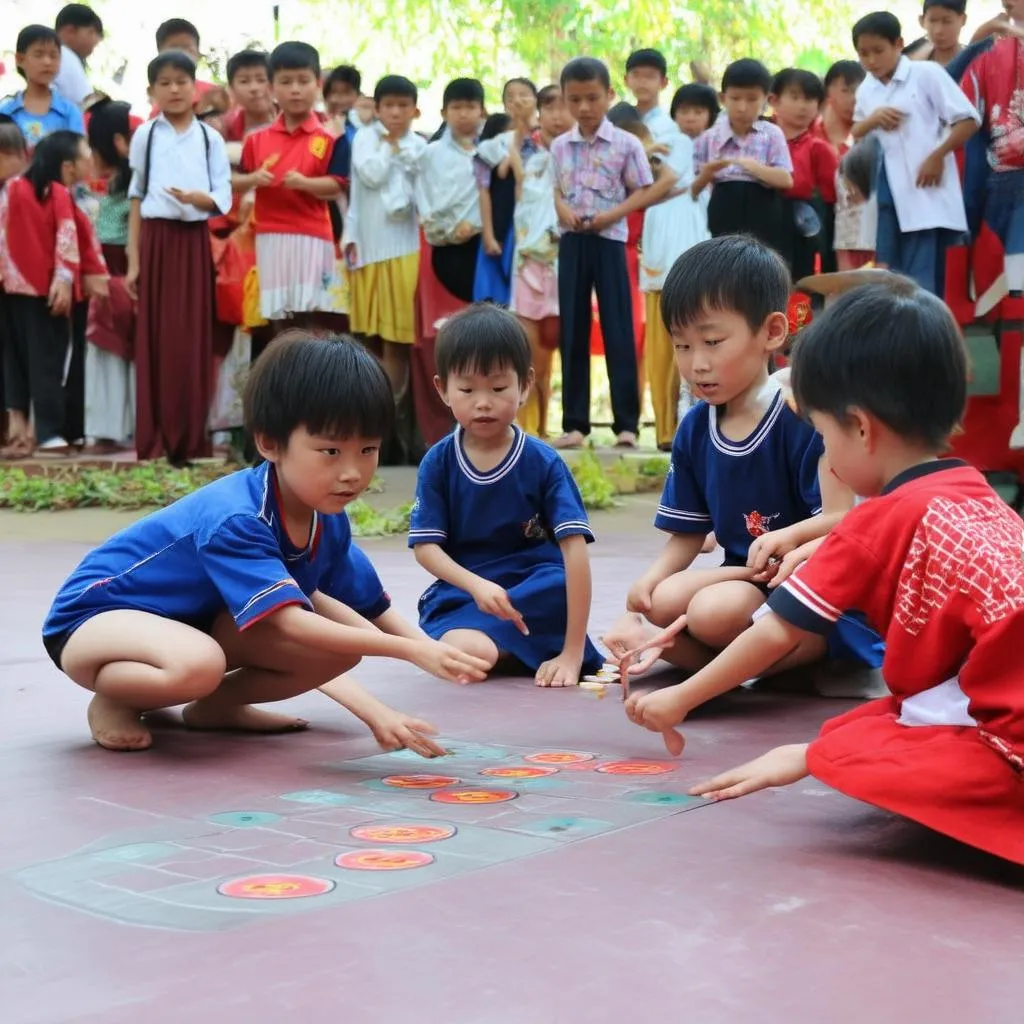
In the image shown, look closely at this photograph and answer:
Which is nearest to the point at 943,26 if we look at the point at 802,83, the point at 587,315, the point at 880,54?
the point at 880,54

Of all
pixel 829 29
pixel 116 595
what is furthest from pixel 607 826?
pixel 829 29

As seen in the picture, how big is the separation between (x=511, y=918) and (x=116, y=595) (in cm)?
120

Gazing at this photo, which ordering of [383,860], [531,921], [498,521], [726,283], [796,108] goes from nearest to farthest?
[531,921] → [383,860] → [726,283] → [498,521] → [796,108]

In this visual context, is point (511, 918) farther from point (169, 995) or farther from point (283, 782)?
point (283, 782)

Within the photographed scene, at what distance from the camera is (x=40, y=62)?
777 centimetres

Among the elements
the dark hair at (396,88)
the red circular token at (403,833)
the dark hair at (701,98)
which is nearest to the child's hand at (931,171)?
the dark hair at (701,98)

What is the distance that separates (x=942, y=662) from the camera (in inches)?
81.0

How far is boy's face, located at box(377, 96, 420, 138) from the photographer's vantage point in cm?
748

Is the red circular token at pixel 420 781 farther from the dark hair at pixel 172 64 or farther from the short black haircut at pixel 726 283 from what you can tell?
the dark hair at pixel 172 64

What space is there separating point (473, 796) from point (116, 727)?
0.70 meters

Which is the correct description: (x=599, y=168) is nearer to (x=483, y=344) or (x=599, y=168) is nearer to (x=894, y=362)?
(x=483, y=344)

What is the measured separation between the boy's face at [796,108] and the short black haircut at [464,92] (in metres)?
1.47

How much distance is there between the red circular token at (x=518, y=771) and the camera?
2500mm

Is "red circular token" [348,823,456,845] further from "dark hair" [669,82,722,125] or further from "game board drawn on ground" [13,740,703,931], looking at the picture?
"dark hair" [669,82,722,125]
